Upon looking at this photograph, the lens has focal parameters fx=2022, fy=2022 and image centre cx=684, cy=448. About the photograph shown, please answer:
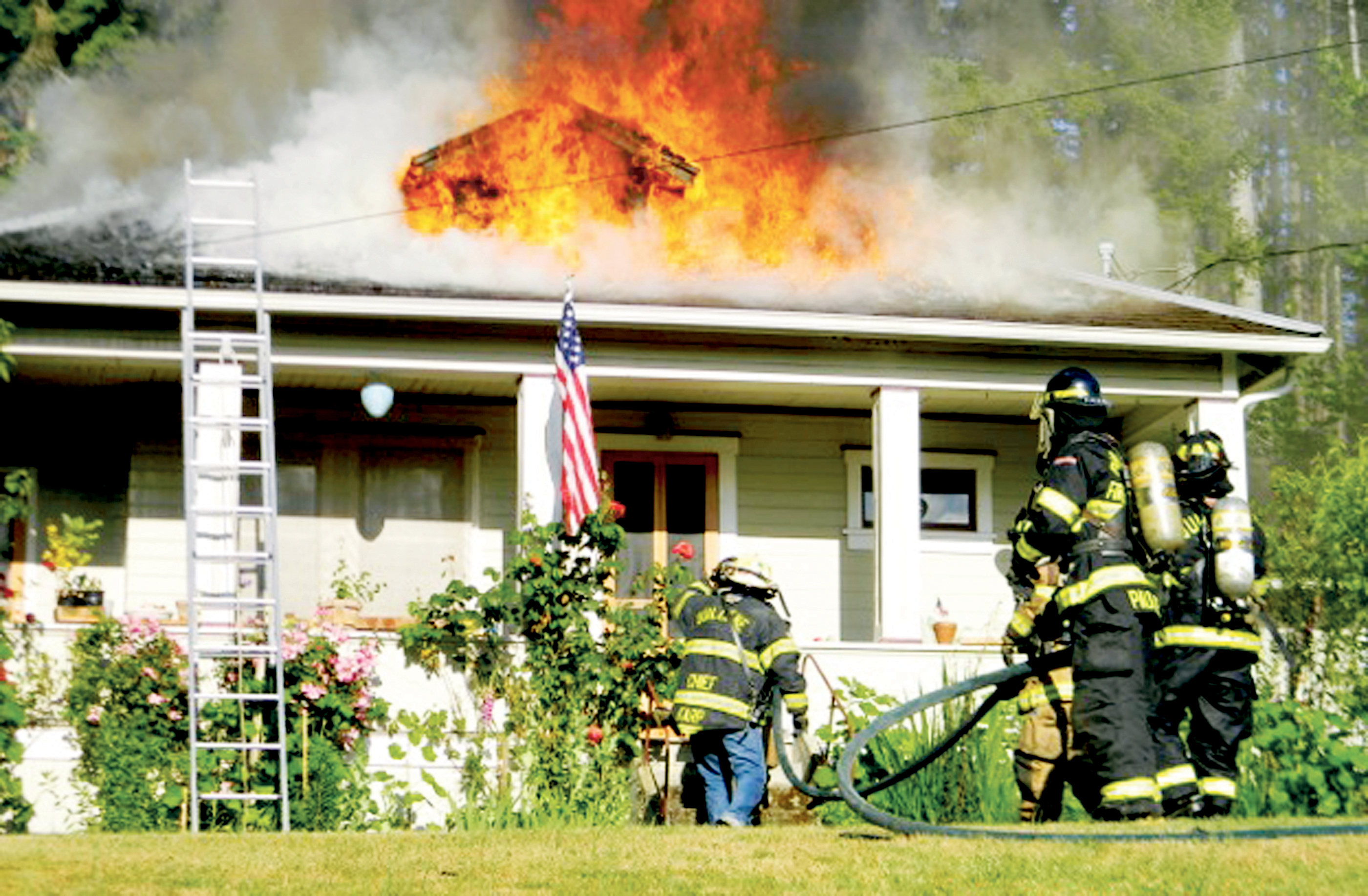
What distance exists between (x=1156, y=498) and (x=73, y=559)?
8.23 m

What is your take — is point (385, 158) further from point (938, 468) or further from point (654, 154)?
point (938, 468)

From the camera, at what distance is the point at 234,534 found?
1272 centimetres

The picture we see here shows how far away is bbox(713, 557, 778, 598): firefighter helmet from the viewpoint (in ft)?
35.7

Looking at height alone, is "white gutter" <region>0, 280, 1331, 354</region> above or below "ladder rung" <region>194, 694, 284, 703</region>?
above

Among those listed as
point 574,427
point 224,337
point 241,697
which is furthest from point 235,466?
point 574,427

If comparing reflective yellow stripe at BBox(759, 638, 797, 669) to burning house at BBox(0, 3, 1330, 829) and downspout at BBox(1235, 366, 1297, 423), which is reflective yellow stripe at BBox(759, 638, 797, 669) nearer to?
burning house at BBox(0, 3, 1330, 829)

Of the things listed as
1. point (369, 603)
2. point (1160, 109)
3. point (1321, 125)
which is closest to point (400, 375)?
point (369, 603)

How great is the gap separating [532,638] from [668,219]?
14.2 ft

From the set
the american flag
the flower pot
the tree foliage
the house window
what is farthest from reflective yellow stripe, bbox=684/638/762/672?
the flower pot

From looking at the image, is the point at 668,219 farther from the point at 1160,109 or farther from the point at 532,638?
the point at 1160,109

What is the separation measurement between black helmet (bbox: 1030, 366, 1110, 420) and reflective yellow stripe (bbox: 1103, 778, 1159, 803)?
5.18 feet

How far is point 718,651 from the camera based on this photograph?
10.6m

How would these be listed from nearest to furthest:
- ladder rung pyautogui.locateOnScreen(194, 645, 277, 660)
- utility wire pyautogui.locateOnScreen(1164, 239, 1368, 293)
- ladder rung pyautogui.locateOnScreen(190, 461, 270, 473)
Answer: ladder rung pyautogui.locateOnScreen(194, 645, 277, 660) < ladder rung pyautogui.locateOnScreen(190, 461, 270, 473) < utility wire pyautogui.locateOnScreen(1164, 239, 1368, 293)

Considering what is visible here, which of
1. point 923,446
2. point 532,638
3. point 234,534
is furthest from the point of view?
point 923,446
